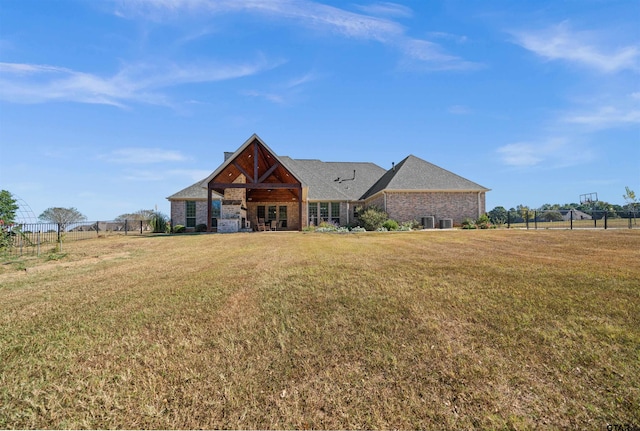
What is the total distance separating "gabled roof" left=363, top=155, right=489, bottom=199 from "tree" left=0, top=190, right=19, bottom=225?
853 inches

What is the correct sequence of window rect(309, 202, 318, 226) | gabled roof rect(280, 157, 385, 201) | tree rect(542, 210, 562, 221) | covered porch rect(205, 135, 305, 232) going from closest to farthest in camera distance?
covered porch rect(205, 135, 305, 232) < window rect(309, 202, 318, 226) < gabled roof rect(280, 157, 385, 201) < tree rect(542, 210, 562, 221)

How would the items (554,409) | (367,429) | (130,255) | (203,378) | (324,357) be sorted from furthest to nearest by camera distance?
(130,255) → (324,357) → (203,378) → (554,409) → (367,429)

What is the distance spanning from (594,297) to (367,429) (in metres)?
4.90

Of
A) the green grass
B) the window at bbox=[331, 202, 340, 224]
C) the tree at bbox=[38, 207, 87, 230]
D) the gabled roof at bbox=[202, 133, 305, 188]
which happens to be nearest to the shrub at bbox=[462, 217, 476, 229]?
the window at bbox=[331, 202, 340, 224]

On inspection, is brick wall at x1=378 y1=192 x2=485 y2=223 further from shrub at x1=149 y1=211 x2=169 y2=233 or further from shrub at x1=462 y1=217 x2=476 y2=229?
shrub at x1=149 y1=211 x2=169 y2=233

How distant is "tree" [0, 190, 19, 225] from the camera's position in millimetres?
12078

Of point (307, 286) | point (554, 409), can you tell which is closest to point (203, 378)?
point (307, 286)

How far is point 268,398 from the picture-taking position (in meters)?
3.03

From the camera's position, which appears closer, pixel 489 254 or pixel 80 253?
pixel 489 254

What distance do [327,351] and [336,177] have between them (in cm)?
2854

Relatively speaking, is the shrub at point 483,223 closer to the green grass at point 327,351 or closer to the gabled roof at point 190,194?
the green grass at point 327,351

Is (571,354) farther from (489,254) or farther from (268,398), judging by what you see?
(489,254)

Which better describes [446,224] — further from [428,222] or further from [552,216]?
[552,216]

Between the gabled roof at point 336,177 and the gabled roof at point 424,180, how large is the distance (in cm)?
267
